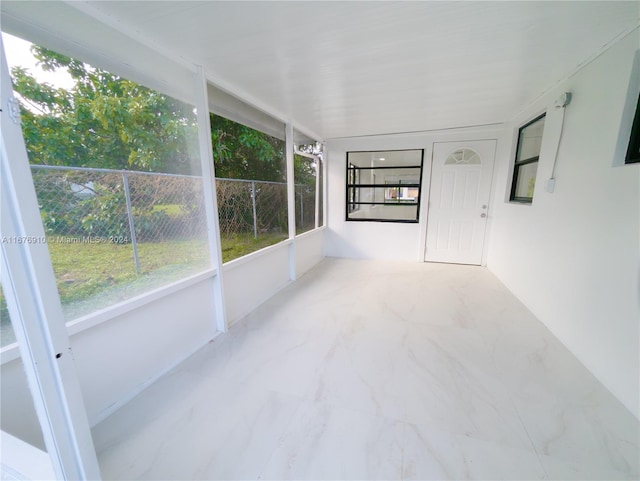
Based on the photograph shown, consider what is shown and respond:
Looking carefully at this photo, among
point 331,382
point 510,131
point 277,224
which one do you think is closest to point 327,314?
point 331,382

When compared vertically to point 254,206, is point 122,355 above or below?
below

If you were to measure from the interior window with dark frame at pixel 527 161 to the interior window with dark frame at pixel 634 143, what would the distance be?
4.21ft

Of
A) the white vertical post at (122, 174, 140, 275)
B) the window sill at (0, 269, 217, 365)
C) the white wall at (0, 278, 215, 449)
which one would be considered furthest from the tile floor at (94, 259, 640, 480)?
the white vertical post at (122, 174, 140, 275)

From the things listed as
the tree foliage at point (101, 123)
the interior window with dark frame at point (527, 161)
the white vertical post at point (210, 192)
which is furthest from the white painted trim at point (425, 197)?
the tree foliage at point (101, 123)

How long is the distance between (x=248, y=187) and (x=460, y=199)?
354cm

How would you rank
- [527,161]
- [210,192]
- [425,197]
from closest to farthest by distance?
[210,192] → [527,161] → [425,197]

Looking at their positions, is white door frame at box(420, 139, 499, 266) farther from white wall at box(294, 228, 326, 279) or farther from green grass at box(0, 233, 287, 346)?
green grass at box(0, 233, 287, 346)

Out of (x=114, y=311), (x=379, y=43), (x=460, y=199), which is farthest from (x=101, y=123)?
(x=460, y=199)

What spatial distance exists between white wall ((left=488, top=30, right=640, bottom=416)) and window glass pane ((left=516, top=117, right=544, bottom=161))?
0.38 m

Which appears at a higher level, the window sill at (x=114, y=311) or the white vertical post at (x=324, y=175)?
the white vertical post at (x=324, y=175)

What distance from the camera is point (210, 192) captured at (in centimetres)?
205

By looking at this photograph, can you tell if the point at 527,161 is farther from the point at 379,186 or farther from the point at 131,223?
the point at 131,223

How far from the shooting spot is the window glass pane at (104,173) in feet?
3.92

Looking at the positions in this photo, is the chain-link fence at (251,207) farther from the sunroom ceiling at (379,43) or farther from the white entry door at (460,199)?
the white entry door at (460,199)
